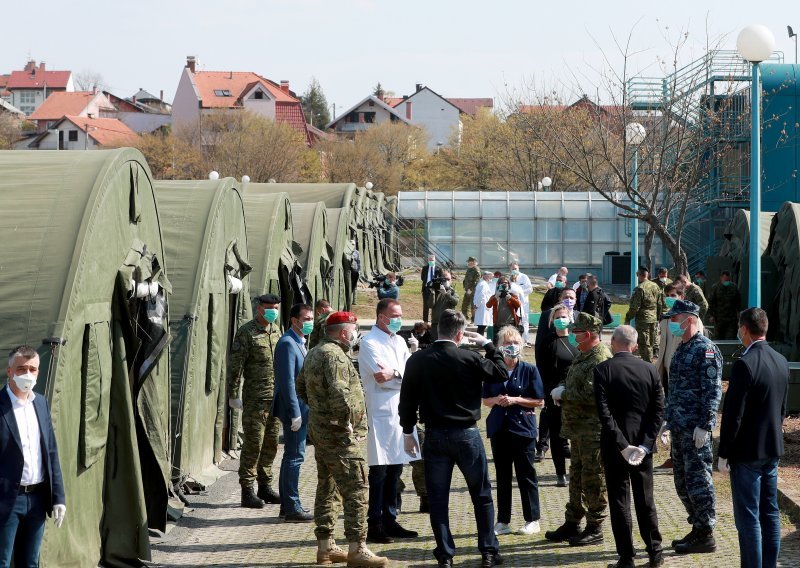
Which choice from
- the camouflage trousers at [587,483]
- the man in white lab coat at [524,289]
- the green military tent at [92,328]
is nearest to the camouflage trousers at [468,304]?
the man in white lab coat at [524,289]

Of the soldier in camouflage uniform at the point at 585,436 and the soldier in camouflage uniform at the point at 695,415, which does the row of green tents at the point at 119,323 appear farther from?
the soldier in camouflage uniform at the point at 695,415

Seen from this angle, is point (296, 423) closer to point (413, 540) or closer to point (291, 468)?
A: point (291, 468)

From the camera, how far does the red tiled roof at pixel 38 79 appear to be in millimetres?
146250

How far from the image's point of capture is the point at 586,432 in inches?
358

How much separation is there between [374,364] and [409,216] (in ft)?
120

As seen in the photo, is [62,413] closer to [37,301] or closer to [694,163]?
[37,301]

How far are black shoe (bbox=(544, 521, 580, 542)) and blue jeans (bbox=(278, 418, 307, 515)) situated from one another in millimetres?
2303

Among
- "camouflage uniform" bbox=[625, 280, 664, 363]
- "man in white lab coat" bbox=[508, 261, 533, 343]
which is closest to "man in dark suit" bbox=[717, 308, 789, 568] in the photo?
"camouflage uniform" bbox=[625, 280, 664, 363]

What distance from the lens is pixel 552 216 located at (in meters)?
44.7

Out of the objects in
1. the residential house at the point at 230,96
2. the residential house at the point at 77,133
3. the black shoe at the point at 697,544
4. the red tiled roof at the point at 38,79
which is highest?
the red tiled roof at the point at 38,79

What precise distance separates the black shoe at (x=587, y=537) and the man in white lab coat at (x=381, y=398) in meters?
1.44

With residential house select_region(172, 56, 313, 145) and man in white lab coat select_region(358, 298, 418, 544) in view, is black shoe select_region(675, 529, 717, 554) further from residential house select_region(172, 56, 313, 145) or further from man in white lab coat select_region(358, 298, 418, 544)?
residential house select_region(172, 56, 313, 145)

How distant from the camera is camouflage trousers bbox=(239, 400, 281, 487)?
11.1 m

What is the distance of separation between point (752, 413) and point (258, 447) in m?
4.96
